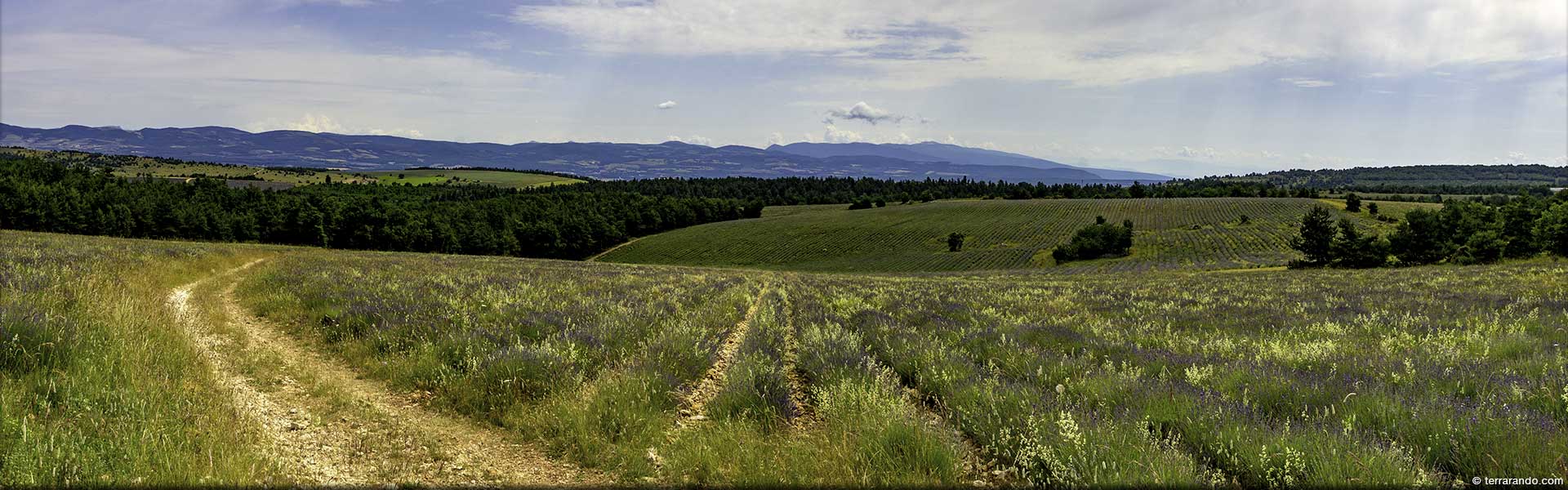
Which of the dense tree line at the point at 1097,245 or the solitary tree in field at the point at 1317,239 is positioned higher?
the solitary tree in field at the point at 1317,239

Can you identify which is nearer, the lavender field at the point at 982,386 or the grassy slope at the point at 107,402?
the grassy slope at the point at 107,402

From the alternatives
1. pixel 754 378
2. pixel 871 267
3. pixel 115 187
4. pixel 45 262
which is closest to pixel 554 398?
pixel 754 378

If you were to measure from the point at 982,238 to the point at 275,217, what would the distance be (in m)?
110

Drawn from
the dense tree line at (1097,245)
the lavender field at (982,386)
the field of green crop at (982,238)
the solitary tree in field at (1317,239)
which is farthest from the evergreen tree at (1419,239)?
the lavender field at (982,386)

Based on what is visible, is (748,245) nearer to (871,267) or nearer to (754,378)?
(871,267)

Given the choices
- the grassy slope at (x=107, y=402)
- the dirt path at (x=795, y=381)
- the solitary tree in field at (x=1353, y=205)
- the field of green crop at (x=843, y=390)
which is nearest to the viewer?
the grassy slope at (x=107, y=402)

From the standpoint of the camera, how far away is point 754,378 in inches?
237

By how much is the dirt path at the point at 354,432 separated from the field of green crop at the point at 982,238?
269 ft

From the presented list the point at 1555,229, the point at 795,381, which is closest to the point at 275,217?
the point at 795,381

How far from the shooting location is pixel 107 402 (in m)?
4.41

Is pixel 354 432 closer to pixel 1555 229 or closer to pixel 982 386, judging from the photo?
pixel 982 386

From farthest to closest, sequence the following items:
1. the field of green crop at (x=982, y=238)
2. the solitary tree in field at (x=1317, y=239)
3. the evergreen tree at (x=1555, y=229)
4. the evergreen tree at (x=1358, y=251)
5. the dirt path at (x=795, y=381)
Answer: the field of green crop at (x=982, y=238) < the solitary tree in field at (x=1317, y=239) < the evergreen tree at (x=1358, y=251) < the evergreen tree at (x=1555, y=229) < the dirt path at (x=795, y=381)

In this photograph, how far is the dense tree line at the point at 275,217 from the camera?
245 feet

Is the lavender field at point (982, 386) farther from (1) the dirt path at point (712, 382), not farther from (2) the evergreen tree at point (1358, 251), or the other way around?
(2) the evergreen tree at point (1358, 251)
